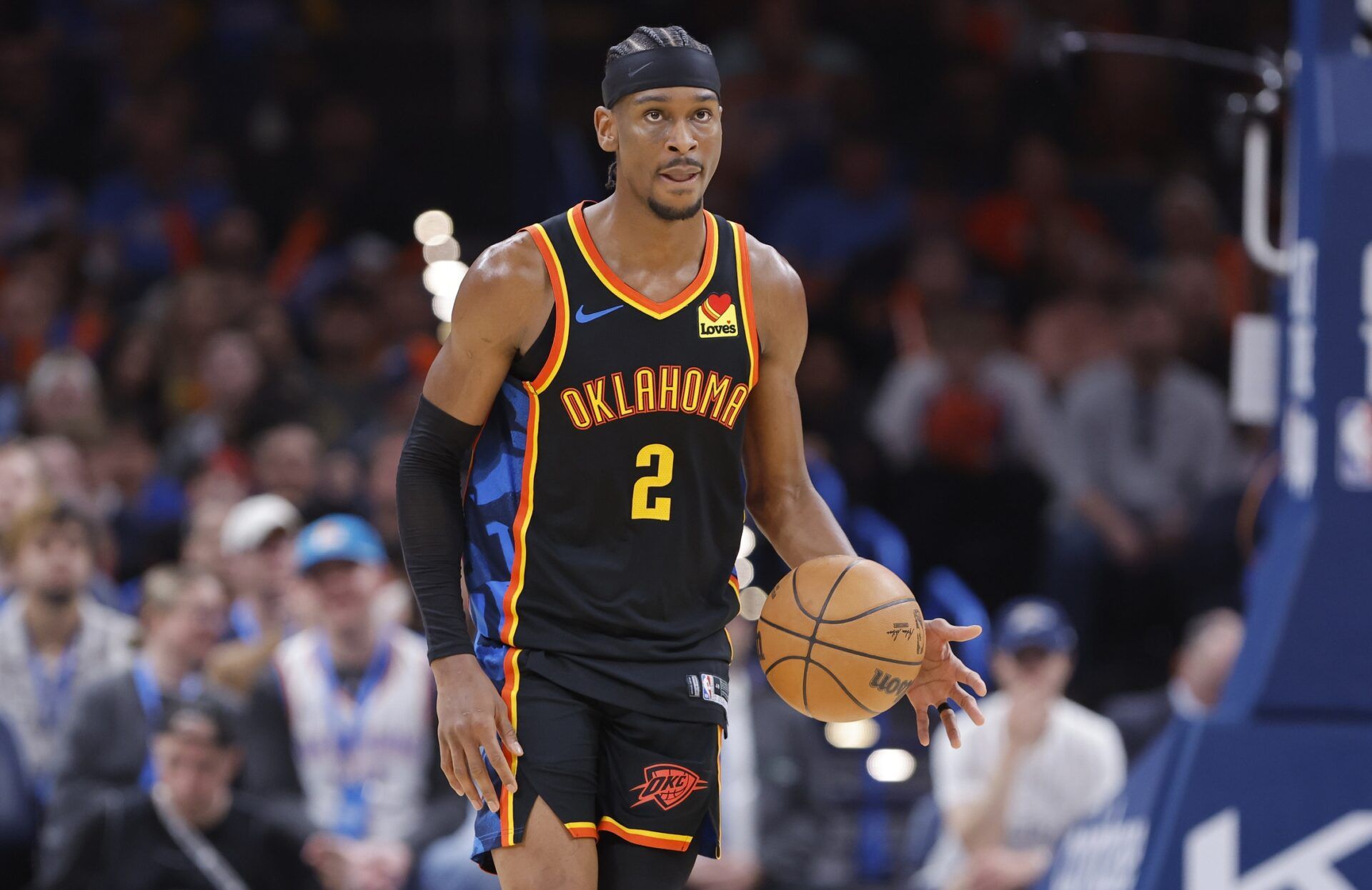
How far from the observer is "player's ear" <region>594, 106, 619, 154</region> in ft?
13.6

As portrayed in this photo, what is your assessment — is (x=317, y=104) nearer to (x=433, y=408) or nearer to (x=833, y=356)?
(x=833, y=356)

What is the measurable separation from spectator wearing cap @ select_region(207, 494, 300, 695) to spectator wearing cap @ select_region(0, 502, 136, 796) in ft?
2.31

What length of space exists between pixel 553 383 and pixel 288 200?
31.4 ft

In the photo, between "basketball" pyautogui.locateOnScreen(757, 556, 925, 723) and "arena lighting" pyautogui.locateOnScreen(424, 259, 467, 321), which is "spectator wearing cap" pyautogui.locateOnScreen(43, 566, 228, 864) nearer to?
"arena lighting" pyautogui.locateOnScreen(424, 259, 467, 321)

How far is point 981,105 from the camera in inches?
507

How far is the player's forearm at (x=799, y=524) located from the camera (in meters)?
4.43

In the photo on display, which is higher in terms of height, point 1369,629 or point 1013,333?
point 1013,333

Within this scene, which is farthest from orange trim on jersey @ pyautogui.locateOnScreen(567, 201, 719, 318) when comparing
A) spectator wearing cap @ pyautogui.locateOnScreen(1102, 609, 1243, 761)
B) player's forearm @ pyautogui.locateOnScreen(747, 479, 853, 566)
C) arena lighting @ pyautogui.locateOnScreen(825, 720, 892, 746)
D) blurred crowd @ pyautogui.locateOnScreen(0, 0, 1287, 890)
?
arena lighting @ pyautogui.locateOnScreen(825, 720, 892, 746)

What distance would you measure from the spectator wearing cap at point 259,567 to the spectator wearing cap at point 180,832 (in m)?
1.29

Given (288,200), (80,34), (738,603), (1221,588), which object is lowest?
(1221,588)

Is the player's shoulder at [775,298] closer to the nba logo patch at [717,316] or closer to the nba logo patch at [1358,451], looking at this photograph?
the nba logo patch at [717,316]

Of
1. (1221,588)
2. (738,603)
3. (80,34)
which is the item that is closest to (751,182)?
(1221,588)

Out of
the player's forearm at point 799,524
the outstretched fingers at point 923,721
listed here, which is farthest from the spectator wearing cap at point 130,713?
the outstretched fingers at point 923,721

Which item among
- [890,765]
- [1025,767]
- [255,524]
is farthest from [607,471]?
[255,524]
